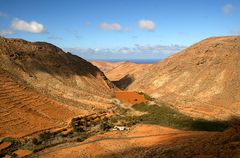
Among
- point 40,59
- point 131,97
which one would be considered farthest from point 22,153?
point 40,59

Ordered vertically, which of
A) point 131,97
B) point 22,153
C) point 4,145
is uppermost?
point 131,97

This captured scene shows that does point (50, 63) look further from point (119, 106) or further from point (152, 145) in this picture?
point (152, 145)

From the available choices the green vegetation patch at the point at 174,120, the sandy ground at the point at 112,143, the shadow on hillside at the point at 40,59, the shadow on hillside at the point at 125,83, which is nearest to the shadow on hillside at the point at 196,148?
the sandy ground at the point at 112,143

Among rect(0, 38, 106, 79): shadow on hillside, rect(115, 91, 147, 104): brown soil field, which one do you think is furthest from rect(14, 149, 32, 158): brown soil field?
rect(115, 91, 147, 104): brown soil field

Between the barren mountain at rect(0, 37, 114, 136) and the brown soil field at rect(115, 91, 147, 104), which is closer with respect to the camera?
the barren mountain at rect(0, 37, 114, 136)

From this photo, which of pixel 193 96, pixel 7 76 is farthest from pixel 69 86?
pixel 193 96

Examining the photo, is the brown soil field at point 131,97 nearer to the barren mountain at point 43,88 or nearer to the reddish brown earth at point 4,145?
the barren mountain at point 43,88

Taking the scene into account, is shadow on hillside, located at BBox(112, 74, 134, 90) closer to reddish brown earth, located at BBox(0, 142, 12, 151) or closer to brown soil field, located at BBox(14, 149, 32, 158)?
reddish brown earth, located at BBox(0, 142, 12, 151)
